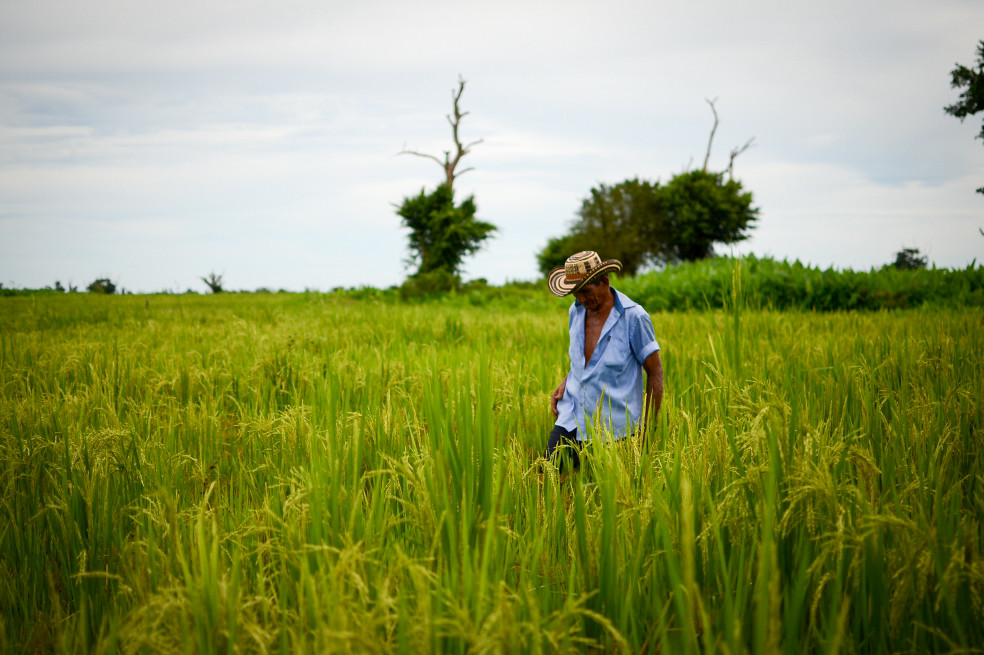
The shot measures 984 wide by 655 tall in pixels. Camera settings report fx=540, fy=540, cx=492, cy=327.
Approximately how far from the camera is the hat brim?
3206 millimetres

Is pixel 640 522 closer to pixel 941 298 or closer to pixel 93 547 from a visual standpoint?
pixel 93 547

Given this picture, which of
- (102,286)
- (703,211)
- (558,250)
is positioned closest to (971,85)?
(703,211)

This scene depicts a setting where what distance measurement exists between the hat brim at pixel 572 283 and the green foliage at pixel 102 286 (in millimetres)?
23930

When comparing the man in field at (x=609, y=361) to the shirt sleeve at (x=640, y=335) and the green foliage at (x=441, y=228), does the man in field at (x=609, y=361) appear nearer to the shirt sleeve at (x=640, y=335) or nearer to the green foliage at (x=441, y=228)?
the shirt sleeve at (x=640, y=335)

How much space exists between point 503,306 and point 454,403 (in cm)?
1387

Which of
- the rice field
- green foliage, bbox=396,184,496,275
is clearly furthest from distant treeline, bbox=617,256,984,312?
green foliage, bbox=396,184,496,275

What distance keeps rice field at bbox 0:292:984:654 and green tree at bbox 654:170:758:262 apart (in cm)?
3519

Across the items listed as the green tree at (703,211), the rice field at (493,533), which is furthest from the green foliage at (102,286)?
the green tree at (703,211)

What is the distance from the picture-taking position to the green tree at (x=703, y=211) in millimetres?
36125

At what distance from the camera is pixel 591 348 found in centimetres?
354

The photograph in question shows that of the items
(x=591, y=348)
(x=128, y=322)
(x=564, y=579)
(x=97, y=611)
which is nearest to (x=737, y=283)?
(x=591, y=348)

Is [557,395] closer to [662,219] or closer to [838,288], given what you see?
[838,288]

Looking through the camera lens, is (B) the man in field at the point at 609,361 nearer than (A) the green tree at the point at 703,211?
Yes

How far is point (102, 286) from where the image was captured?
22.5 m
